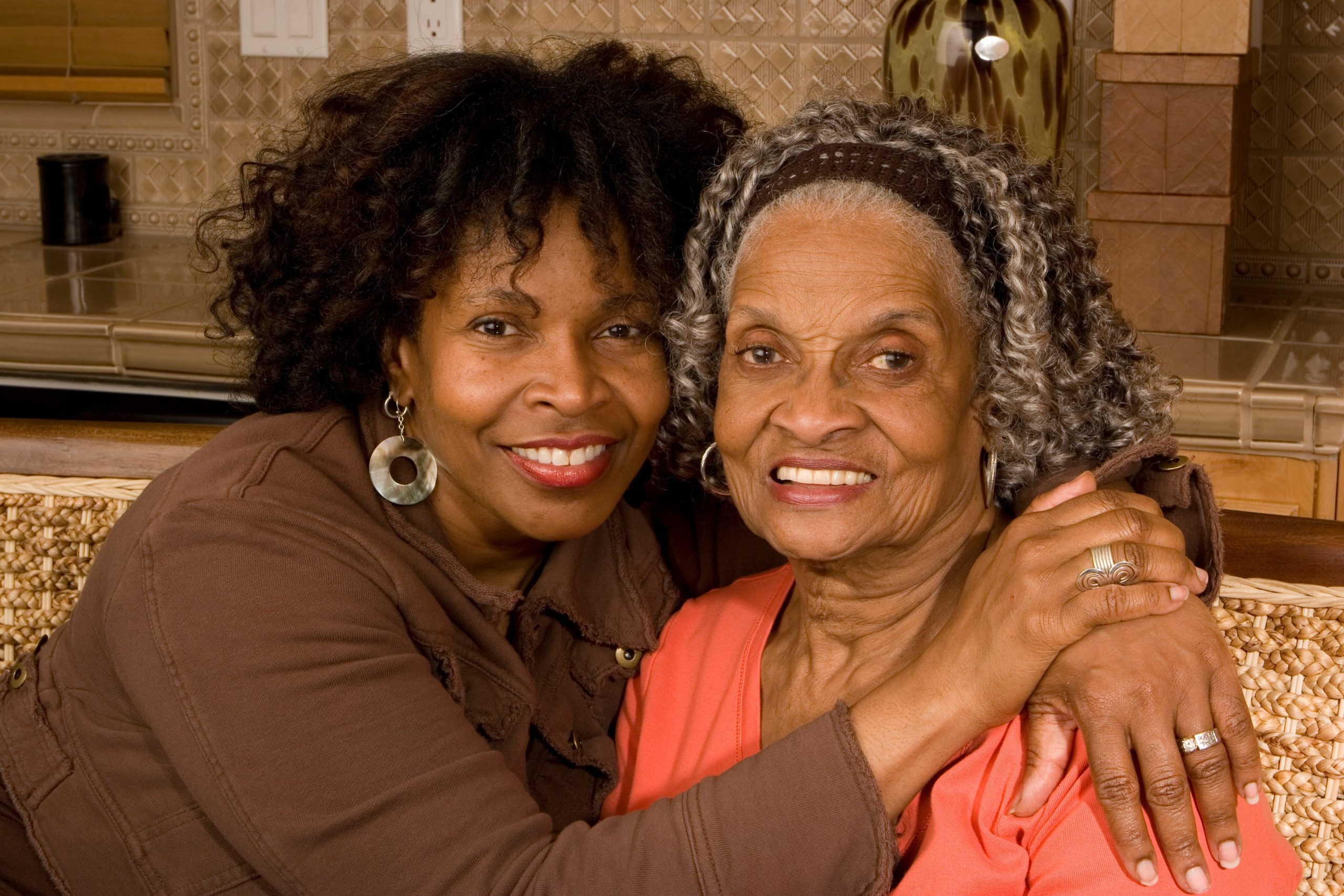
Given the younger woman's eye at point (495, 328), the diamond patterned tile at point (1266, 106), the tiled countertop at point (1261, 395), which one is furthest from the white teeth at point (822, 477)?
the diamond patterned tile at point (1266, 106)

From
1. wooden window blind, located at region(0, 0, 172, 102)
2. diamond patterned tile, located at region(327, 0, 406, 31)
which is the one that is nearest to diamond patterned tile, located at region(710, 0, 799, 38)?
diamond patterned tile, located at region(327, 0, 406, 31)

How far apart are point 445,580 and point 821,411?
455 mm

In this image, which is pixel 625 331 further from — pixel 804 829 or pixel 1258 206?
pixel 1258 206

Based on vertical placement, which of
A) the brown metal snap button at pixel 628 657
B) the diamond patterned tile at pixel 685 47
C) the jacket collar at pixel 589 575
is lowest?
the brown metal snap button at pixel 628 657

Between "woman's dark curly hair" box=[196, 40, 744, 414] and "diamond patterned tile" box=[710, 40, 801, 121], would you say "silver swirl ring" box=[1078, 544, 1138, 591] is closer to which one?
"woman's dark curly hair" box=[196, 40, 744, 414]

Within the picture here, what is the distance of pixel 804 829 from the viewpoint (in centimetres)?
121

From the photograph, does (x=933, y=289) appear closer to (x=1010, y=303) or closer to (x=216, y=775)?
(x=1010, y=303)

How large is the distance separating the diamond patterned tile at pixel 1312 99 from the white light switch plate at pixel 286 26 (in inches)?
77.9

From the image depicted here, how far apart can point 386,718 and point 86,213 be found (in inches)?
93.6

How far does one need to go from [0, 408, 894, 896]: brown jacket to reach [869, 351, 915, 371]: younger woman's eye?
13.1 inches

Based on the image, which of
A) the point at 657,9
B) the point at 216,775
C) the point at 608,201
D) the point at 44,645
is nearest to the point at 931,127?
the point at 608,201

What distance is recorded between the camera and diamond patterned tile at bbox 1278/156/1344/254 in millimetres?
2707

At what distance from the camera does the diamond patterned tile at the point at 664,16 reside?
299 centimetres

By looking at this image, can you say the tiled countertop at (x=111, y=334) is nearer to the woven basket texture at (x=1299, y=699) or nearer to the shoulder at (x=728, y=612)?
the shoulder at (x=728, y=612)
